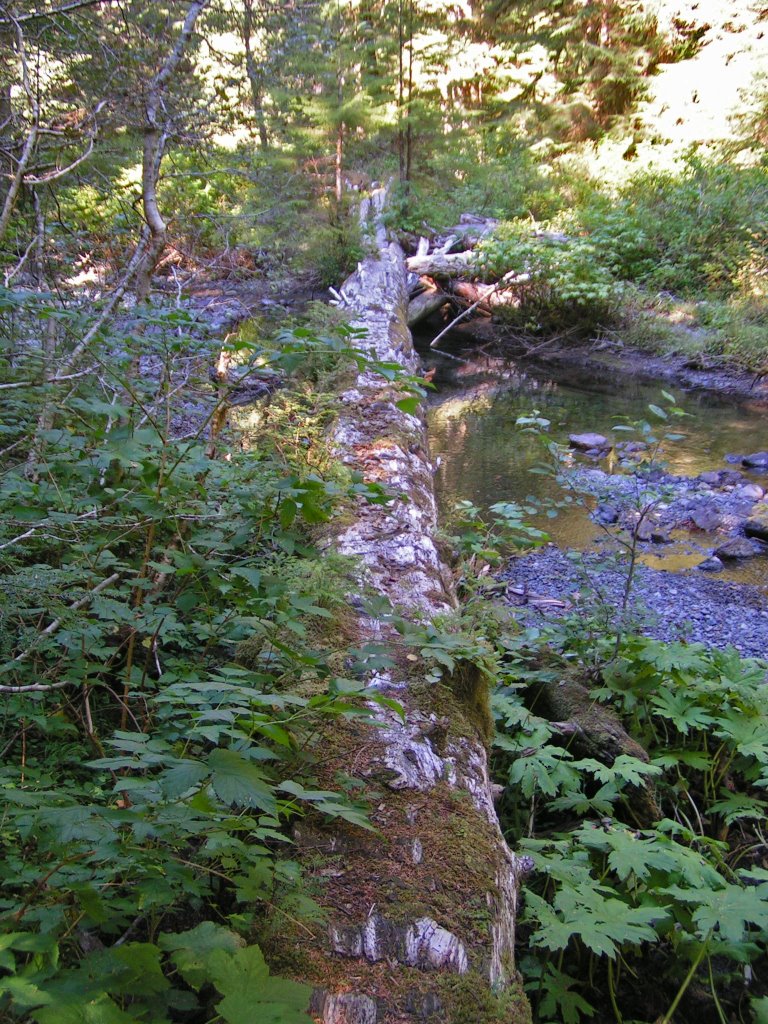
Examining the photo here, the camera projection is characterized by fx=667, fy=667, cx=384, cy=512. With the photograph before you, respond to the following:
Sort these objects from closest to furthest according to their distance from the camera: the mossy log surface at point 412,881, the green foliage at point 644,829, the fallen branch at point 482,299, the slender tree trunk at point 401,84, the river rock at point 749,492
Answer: the mossy log surface at point 412,881 < the green foliage at point 644,829 < the river rock at point 749,492 < the fallen branch at point 482,299 < the slender tree trunk at point 401,84

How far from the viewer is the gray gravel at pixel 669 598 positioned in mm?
4418

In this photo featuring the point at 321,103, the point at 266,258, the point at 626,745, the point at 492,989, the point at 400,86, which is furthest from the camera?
the point at 400,86

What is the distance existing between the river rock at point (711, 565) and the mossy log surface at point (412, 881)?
3789 mm

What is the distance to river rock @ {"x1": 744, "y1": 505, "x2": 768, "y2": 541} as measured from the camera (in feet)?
20.2

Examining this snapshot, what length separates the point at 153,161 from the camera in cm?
417

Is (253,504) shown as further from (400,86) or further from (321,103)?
(400,86)

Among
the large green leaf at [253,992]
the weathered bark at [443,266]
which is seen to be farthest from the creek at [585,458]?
the large green leaf at [253,992]

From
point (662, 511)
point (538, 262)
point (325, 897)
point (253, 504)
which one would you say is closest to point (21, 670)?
point (253, 504)

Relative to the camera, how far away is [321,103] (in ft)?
35.7

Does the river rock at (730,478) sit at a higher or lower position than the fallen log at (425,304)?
lower

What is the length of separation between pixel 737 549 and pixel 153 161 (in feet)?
18.2

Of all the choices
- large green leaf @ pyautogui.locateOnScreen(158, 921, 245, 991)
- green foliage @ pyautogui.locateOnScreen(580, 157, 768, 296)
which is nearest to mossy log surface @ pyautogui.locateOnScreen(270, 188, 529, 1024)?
large green leaf @ pyautogui.locateOnScreen(158, 921, 245, 991)

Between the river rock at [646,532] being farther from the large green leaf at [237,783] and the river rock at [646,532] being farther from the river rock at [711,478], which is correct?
the large green leaf at [237,783]

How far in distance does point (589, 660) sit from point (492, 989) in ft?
6.76
